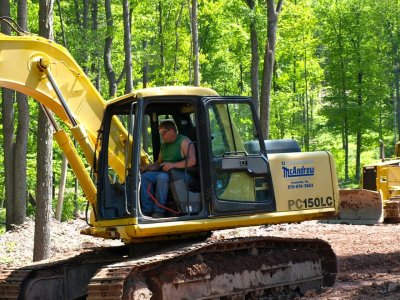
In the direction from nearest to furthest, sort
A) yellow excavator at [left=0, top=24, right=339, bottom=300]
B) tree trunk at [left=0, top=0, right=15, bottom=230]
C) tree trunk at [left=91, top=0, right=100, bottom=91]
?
yellow excavator at [left=0, top=24, right=339, bottom=300] → tree trunk at [left=0, top=0, right=15, bottom=230] → tree trunk at [left=91, top=0, right=100, bottom=91]

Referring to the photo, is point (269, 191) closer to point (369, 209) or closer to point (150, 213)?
point (150, 213)

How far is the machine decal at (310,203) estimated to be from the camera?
9.96 meters

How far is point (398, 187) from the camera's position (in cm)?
2202

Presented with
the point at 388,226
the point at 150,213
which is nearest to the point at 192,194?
the point at 150,213

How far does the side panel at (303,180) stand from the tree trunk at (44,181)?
4424mm

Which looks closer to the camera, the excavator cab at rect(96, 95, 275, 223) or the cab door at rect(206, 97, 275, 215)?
the excavator cab at rect(96, 95, 275, 223)

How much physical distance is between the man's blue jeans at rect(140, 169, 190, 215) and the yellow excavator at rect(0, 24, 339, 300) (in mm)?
127

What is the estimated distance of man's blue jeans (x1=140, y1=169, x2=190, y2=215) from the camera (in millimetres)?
8883

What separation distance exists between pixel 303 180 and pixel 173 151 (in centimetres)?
188

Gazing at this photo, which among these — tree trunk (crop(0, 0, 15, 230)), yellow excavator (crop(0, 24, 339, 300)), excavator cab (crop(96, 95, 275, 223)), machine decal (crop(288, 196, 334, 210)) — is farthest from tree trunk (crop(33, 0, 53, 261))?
tree trunk (crop(0, 0, 15, 230))

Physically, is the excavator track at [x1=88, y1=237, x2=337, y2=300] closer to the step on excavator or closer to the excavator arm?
the excavator arm

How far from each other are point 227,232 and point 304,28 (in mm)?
28187

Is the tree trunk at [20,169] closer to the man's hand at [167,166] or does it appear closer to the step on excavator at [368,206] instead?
the step on excavator at [368,206]

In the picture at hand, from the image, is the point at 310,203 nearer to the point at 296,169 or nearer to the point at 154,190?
the point at 296,169
